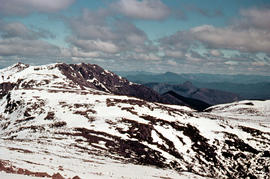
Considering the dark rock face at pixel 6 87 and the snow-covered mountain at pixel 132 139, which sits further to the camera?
the dark rock face at pixel 6 87

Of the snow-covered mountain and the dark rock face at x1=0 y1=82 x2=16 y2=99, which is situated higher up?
the dark rock face at x1=0 y1=82 x2=16 y2=99

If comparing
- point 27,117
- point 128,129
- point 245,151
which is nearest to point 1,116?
point 27,117

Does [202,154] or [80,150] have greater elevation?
[80,150]

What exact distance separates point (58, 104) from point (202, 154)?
55.0m

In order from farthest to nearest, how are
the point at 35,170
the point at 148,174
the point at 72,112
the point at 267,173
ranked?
the point at 72,112
the point at 267,173
the point at 148,174
the point at 35,170

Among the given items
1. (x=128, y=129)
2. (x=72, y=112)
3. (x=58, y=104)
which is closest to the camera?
(x=128, y=129)

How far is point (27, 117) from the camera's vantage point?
254 ft

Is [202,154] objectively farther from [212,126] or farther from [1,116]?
[1,116]

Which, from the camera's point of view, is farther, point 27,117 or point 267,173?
point 27,117

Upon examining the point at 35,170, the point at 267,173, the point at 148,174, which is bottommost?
the point at 267,173

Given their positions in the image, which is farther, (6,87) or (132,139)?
(6,87)

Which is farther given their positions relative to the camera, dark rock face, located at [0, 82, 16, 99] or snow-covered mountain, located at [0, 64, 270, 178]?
dark rock face, located at [0, 82, 16, 99]

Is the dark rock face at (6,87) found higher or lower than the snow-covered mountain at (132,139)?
higher

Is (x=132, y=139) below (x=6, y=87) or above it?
below
